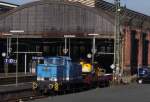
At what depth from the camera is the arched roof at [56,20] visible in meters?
91.4

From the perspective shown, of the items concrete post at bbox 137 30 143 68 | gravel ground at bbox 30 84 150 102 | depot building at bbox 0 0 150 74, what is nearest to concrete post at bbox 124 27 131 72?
depot building at bbox 0 0 150 74

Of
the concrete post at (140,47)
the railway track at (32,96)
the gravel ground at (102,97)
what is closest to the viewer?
the railway track at (32,96)

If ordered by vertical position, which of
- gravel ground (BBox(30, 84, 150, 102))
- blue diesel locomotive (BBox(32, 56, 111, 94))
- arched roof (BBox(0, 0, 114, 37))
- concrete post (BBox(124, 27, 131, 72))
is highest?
arched roof (BBox(0, 0, 114, 37))

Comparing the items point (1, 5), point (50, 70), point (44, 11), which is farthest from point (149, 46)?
point (50, 70)

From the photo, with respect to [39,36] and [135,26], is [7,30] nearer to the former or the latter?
[39,36]

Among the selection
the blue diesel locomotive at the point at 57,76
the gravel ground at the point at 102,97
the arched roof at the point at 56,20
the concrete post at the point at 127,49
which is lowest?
the gravel ground at the point at 102,97

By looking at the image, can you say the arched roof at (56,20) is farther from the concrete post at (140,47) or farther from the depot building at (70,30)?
the concrete post at (140,47)

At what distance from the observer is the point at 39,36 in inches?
3703

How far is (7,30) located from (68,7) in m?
12.1

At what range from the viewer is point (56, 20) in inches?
3730

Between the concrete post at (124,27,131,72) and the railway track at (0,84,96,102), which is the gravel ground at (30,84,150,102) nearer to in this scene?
the railway track at (0,84,96,102)

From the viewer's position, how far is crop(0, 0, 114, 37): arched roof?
300ft

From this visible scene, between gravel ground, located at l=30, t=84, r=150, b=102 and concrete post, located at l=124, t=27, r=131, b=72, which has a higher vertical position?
concrete post, located at l=124, t=27, r=131, b=72

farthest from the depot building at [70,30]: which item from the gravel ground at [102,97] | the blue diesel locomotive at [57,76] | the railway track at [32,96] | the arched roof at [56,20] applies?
the gravel ground at [102,97]
